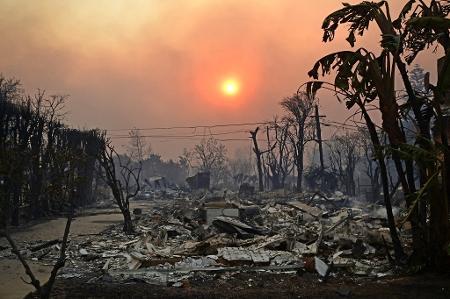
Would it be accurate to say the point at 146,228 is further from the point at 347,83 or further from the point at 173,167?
the point at 173,167

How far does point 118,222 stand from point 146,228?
3011mm

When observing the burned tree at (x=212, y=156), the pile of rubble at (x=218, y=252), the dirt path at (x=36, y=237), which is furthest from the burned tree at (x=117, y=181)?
the burned tree at (x=212, y=156)

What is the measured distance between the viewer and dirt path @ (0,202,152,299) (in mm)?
7421

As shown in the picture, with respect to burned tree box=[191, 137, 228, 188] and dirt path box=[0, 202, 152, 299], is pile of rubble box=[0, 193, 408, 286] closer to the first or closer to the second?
dirt path box=[0, 202, 152, 299]

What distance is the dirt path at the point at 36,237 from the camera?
742 centimetres

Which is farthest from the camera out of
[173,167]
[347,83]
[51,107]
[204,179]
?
[173,167]

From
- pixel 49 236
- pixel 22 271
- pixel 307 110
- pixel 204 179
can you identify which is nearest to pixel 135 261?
pixel 22 271

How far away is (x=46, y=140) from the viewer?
22438 mm

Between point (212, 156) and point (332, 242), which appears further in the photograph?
point (212, 156)

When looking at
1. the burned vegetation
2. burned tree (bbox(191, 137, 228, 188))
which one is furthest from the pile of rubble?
burned tree (bbox(191, 137, 228, 188))

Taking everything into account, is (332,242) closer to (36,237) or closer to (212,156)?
(36,237)

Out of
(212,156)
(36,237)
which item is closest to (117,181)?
(36,237)

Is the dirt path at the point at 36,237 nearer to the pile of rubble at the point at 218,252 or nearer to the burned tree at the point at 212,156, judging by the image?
the pile of rubble at the point at 218,252

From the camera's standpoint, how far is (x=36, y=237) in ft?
46.1
